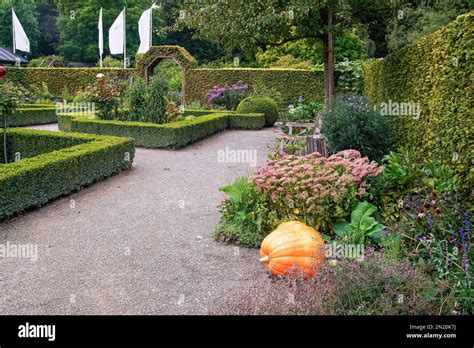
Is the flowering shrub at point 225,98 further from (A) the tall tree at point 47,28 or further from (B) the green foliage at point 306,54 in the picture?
(A) the tall tree at point 47,28

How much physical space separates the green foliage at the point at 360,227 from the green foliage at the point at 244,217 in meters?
0.81

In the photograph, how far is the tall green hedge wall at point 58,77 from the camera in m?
23.1

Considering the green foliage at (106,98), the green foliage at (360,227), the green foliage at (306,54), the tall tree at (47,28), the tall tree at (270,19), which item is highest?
the tall tree at (47,28)

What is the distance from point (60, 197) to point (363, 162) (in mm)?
4425

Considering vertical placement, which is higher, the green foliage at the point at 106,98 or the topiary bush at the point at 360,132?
the green foliage at the point at 106,98

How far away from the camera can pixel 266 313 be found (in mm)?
3189

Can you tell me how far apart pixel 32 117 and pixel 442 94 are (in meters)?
14.7

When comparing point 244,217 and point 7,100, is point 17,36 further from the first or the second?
point 244,217

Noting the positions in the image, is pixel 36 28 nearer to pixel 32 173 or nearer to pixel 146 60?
pixel 146 60

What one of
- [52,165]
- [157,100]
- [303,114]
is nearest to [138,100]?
[157,100]

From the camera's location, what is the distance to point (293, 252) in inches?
168

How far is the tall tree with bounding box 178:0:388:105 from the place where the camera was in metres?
10.3

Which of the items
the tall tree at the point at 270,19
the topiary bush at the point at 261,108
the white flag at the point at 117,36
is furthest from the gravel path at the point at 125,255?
the white flag at the point at 117,36

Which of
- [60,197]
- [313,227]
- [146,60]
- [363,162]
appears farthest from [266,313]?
[146,60]
